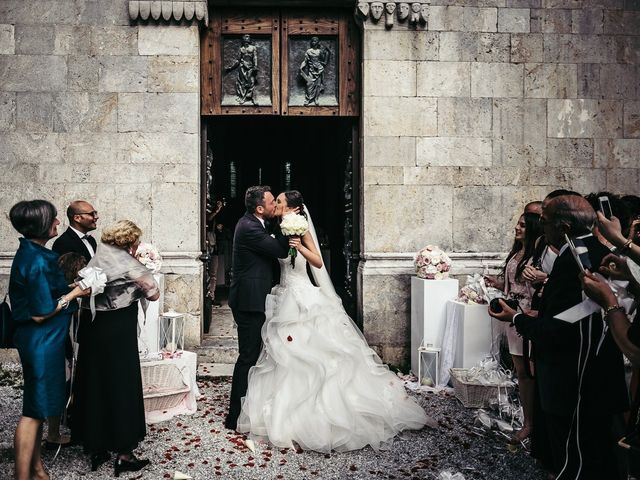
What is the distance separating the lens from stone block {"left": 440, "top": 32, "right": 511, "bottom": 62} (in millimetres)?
7004

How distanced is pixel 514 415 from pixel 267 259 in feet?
8.44

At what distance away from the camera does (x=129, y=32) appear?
6.85m

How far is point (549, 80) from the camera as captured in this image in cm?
707

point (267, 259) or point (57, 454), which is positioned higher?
point (267, 259)

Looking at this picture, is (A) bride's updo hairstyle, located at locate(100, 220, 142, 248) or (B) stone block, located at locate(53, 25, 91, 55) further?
(B) stone block, located at locate(53, 25, 91, 55)

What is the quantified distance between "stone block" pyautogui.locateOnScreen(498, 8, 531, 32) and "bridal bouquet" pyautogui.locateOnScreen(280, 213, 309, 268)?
411 cm

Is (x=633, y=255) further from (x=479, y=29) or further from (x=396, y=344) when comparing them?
(x=479, y=29)

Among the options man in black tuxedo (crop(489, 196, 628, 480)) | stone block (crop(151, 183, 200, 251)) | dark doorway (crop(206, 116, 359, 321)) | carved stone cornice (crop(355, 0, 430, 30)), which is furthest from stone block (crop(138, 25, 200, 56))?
man in black tuxedo (crop(489, 196, 628, 480))

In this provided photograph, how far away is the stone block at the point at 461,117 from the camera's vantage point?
23.0 ft

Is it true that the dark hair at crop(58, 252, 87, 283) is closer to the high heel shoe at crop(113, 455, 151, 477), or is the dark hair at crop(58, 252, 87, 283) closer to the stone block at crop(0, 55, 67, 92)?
the high heel shoe at crop(113, 455, 151, 477)

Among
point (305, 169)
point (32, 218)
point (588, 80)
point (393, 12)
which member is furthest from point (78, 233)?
point (305, 169)

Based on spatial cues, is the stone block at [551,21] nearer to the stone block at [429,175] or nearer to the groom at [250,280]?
the stone block at [429,175]

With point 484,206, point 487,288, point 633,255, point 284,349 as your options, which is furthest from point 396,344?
point 633,255

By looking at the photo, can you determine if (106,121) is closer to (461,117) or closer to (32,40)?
(32,40)
